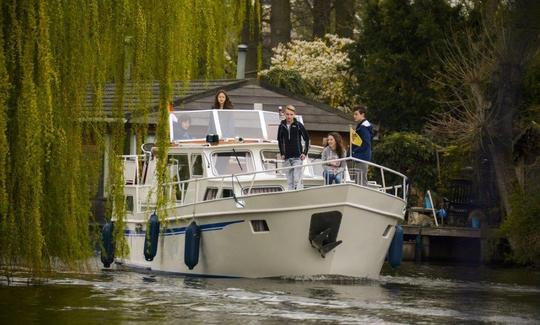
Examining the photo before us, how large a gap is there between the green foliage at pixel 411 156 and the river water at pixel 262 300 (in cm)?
1001

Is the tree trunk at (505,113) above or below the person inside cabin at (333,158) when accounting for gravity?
above

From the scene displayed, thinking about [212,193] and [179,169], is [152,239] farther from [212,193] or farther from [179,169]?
[179,169]

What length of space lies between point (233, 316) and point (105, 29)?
3.80m

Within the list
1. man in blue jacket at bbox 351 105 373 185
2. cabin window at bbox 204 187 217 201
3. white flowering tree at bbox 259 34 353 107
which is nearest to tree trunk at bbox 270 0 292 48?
white flowering tree at bbox 259 34 353 107

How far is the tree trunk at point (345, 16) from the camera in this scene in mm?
49969

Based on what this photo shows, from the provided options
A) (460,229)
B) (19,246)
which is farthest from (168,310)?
(460,229)

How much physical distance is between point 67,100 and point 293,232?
8.64m

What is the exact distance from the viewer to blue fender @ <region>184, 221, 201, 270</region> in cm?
2430

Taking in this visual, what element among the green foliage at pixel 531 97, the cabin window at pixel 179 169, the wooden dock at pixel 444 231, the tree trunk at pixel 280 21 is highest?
the tree trunk at pixel 280 21

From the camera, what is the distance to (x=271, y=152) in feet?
84.9

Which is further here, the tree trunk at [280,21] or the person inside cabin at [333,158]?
the tree trunk at [280,21]

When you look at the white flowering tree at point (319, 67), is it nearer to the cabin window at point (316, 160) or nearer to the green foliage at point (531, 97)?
the green foliage at point (531, 97)

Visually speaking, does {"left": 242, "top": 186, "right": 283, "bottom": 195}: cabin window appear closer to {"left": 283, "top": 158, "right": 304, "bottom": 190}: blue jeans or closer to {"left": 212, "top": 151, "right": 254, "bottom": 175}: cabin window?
{"left": 212, "top": 151, "right": 254, "bottom": 175}: cabin window

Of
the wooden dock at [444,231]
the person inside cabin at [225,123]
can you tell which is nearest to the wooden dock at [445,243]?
the wooden dock at [444,231]
